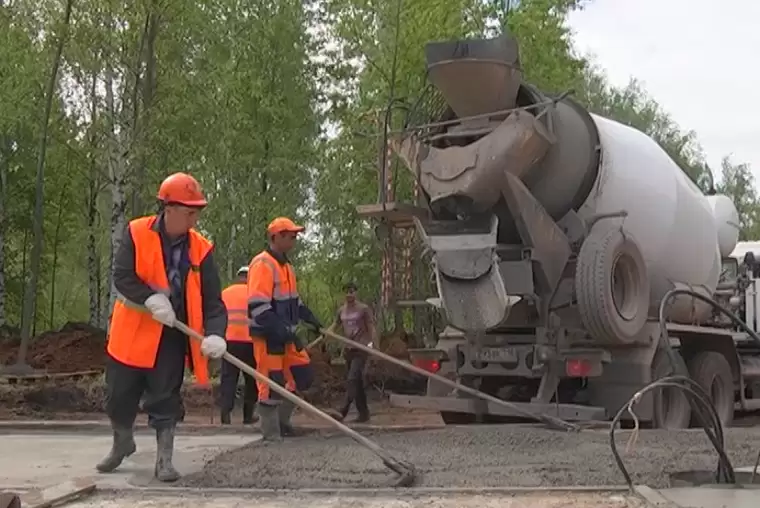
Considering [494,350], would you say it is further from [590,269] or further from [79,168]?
[79,168]

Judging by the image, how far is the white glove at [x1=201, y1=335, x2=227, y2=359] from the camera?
6070mm

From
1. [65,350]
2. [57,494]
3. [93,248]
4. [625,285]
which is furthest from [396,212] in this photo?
[93,248]

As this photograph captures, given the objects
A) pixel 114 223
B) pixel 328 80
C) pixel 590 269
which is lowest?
pixel 590 269

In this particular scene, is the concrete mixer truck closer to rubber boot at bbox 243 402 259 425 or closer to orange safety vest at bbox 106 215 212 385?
rubber boot at bbox 243 402 259 425

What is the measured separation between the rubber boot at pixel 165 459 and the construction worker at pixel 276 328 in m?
1.66

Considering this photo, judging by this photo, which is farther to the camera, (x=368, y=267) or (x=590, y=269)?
(x=368, y=267)

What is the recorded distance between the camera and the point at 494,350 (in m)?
9.14

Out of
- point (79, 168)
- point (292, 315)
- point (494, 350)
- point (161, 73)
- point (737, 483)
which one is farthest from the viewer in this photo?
point (79, 168)

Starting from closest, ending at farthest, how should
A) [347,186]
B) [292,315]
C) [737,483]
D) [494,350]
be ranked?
1. [737,483]
2. [292,315]
3. [494,350]
4. [347,186]

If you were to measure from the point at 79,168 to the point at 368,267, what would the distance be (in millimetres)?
6759

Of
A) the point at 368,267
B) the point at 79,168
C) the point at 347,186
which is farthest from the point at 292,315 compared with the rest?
the point at 79,168

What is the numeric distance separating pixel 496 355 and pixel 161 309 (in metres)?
3.90

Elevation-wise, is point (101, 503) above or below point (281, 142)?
below

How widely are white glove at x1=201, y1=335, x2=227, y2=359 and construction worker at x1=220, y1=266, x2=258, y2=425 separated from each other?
3444 mm
